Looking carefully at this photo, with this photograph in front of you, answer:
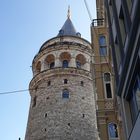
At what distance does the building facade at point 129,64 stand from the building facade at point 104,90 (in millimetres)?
3757

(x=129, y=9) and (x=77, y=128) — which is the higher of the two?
(x=77, y=128)

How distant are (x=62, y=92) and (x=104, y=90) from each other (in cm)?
1158

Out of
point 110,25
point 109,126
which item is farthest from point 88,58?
point 110,25

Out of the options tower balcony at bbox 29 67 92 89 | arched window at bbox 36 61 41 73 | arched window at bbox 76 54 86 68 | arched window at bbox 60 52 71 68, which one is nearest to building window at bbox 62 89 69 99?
tower balcony at bbox 29 67 92 89

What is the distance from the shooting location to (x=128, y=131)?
965cm

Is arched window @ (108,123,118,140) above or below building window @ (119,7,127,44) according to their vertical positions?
below

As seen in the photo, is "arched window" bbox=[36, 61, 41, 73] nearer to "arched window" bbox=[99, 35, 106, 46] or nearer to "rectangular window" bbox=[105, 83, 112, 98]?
"arched window" bbox=[99, 35, 106, 46]

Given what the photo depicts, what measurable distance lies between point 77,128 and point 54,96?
151 inches

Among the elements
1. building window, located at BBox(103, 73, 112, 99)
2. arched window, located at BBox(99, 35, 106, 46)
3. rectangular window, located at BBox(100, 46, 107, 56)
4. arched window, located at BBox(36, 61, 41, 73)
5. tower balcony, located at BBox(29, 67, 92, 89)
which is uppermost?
arched window, located at BBox(36, 61, 41, 73)

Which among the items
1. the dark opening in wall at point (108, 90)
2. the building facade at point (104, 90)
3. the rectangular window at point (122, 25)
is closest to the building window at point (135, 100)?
the rectangular window at point (122, 25)

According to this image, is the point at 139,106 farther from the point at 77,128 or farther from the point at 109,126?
the point at 77,128

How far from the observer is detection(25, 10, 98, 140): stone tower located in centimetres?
2477

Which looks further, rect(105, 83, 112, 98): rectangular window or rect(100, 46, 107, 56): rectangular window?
rect(100, 46, 107, 56): rectangular window

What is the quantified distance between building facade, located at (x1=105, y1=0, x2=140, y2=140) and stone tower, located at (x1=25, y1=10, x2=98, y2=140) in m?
14.2
